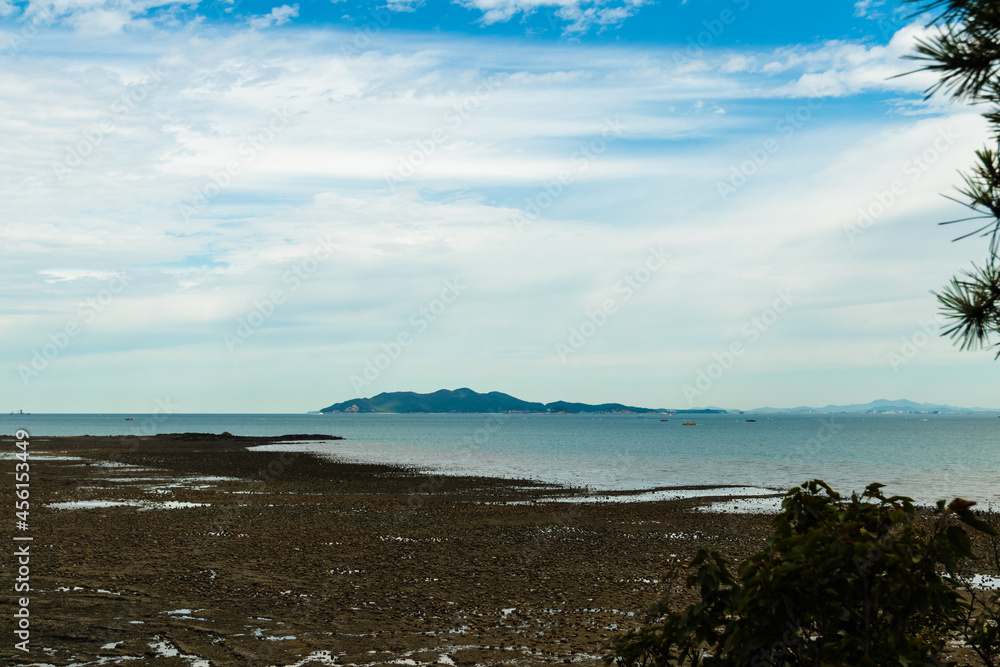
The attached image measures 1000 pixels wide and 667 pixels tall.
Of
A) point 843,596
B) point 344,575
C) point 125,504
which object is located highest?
point 843,596

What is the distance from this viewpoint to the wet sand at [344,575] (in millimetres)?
11125

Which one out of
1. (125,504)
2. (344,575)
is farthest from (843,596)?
(125,504)

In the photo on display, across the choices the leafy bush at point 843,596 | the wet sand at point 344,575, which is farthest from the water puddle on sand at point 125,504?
the leafy bush at point 843,596

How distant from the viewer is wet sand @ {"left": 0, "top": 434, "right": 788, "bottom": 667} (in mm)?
11125

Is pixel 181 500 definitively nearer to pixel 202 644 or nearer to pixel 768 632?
pixel 202 644

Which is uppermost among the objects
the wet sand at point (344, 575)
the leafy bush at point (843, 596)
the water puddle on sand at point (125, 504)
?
the leafy bush at point (843, 596)

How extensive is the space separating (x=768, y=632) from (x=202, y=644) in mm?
10173

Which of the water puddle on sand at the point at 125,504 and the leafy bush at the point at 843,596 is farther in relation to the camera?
the water puddle on sand at the point at 125,504

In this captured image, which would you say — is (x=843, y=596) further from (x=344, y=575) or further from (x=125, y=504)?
(x=125, y=504)

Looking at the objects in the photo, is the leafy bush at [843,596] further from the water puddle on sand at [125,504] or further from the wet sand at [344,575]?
the water puddle on sand at [125,504]

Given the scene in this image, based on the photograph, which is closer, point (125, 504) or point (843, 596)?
point (843, 596)

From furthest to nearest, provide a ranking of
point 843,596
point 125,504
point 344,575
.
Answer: point 125,504
point 344,575
point 843,596

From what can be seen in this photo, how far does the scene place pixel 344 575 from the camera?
52.8ft

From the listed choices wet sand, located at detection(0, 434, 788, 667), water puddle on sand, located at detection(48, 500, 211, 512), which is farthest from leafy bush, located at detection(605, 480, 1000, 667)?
water puddle on sand, located at detection(48, 500, 211, 512)
